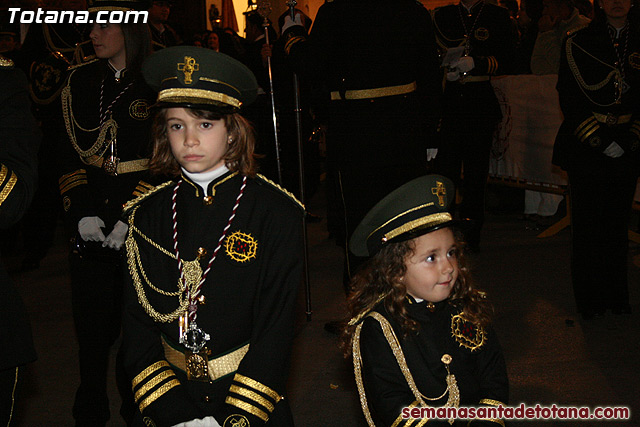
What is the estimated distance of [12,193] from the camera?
8.02 feet

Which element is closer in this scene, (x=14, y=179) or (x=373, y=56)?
(x=14, y=179)

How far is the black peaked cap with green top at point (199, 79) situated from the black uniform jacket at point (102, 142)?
3.26 feet

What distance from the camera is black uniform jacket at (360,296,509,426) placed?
109 inches

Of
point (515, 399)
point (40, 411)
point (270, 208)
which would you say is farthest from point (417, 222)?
point (40, 411)

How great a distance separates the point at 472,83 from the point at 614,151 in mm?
2311

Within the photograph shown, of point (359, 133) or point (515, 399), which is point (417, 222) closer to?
point (515, 399)

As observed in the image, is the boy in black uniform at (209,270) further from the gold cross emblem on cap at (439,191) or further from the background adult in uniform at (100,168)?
the background adult in uniform at (100,168)

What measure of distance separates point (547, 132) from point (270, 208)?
20.9 feet

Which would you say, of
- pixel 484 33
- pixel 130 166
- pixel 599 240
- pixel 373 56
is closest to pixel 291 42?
pixel 373 56

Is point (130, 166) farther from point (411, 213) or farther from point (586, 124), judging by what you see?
point (586, 124)

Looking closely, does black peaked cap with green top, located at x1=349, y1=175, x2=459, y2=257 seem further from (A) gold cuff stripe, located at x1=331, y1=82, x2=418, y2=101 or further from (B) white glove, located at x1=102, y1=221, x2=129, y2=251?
(A) gold cuff stripe, located at x1=331, y1=82, x2=418, y2=101

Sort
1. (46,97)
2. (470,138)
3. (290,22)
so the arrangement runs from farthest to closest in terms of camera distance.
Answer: (470,138)
(46,97)
(290,22)

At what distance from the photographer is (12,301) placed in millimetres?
2541

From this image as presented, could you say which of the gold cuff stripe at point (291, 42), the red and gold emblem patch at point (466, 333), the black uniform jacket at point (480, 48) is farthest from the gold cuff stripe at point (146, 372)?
the black uniform jacket at point (480, 48)
